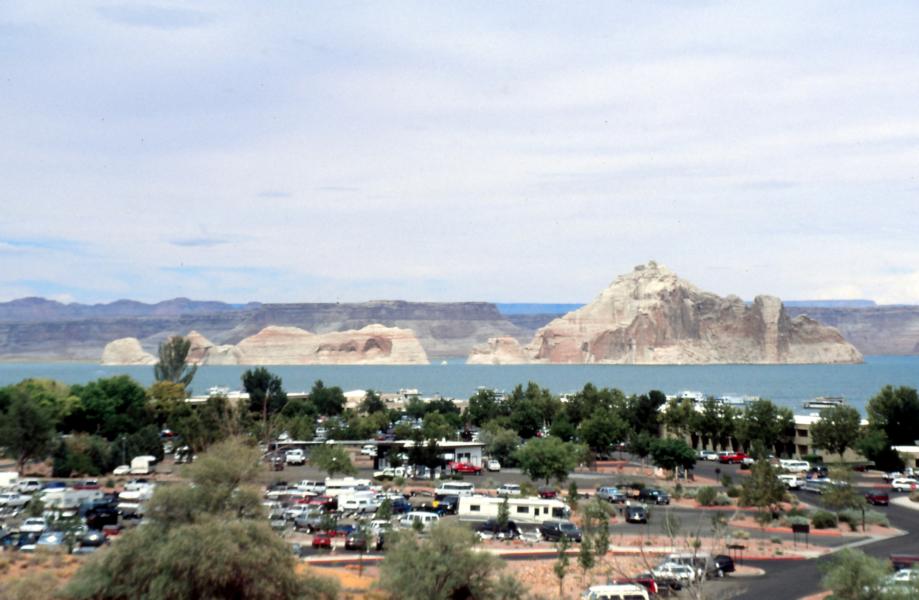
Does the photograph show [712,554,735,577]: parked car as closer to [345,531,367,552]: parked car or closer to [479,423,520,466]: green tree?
[345,531,367,552]: parked car

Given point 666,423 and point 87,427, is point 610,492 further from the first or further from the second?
point 87,427

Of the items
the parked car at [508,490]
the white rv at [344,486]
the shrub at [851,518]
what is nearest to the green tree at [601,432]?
the parked car at [508,490]

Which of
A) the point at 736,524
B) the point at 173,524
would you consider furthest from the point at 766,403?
the point at 173,524

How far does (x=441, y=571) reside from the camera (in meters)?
17.5

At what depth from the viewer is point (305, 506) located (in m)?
28.8

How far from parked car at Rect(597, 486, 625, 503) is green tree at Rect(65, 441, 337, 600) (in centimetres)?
1688

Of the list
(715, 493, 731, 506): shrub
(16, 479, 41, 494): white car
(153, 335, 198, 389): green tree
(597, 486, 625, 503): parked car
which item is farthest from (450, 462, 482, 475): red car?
(153, 335, 198, 389): green tree

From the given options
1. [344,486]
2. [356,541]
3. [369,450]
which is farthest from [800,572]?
[369,450]

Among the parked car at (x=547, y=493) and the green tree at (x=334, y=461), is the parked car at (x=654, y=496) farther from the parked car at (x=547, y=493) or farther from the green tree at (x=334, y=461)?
the green tree at (x=334, y=461)

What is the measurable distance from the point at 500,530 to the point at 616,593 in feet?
24.1

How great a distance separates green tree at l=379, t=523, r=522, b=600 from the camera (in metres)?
17.5

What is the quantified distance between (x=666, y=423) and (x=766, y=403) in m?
5.43

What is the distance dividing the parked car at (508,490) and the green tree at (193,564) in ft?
47.3

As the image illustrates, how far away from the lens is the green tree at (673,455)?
40031mm
